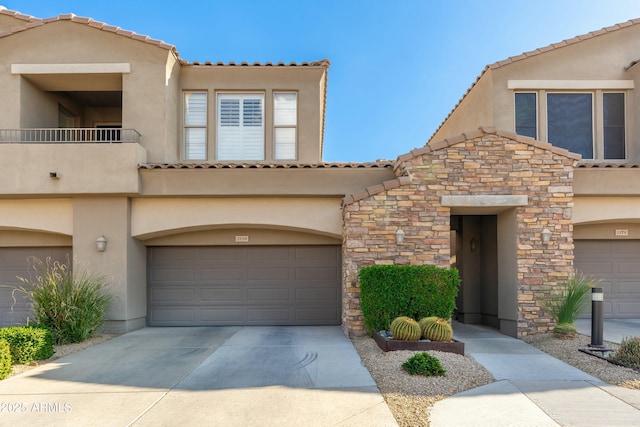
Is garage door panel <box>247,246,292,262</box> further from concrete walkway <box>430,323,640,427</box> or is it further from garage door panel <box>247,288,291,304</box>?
concrete walkway <box>430,323,640,427</box>

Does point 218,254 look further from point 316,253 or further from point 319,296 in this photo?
point 319,296

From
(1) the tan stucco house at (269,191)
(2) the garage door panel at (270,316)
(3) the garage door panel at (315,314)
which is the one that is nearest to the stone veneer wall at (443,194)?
(1) the tan stucco house at (269,191)

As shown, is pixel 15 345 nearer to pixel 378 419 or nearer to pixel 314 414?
pixel 314 414

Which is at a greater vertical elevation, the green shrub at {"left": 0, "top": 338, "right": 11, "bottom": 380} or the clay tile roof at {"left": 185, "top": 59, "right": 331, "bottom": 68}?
the clay tile roof at {"left": 185, "top": 59, "right": 331, "bottom": 68}

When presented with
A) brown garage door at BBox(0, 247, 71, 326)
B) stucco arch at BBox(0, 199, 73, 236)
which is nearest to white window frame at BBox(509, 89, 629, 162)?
stucco arch at BBox(0, 199, 73, 236)

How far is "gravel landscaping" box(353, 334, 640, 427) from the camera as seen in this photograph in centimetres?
598

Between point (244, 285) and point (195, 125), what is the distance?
16.0ft

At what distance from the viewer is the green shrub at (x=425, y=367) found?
278 inches

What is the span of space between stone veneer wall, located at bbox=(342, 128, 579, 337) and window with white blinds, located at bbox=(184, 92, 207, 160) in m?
5.37

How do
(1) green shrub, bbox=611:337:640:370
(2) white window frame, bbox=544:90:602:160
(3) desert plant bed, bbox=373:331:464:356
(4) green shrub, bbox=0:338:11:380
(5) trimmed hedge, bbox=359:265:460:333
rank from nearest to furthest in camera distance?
(4) green shrub, bbox=0:338:11:380 < (1) green shrub, bbox=611:337:640:370 < (3) desert plant bed, bbox=373:331:464:356 < (5) trimmed hedge, bbox=359:265:460:333 < (2) white window frame, bbox=544:90:602:160

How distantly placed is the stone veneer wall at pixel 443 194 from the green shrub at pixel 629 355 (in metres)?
2.79

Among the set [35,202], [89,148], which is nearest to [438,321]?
[89,148]

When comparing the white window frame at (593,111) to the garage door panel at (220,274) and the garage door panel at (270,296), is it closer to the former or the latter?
the garage door panel at (270,296)

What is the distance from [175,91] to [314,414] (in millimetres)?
10358
